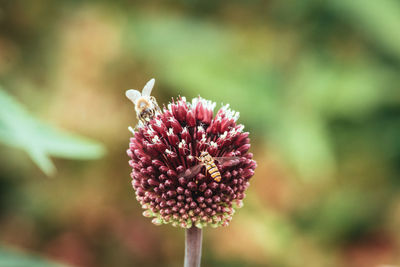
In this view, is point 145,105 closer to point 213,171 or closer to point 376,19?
point 213,171

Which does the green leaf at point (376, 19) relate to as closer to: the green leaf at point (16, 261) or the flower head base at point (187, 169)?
the flower head base at point (187, 169)

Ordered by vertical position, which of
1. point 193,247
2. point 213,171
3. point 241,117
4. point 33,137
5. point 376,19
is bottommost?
point 193,247

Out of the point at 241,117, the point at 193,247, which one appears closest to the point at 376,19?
the point at 241,117

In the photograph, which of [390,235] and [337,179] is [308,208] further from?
[390,235]

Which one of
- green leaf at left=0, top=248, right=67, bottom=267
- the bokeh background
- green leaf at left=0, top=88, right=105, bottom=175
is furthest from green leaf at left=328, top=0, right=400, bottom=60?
green leaf at left=0, top=248, right=67, bottom=267

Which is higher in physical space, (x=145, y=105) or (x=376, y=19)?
(x=376, y=19)

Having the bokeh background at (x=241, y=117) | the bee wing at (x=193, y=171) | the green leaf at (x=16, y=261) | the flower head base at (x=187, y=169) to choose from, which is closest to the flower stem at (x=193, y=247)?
the flower head base at (x=187, y=169)

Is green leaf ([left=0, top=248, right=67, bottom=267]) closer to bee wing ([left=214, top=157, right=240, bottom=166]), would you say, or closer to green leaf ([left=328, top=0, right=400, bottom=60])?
bee wing ([left=214, top=157, right=240, bottom=166])

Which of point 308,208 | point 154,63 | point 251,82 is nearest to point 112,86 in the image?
point 154,63
